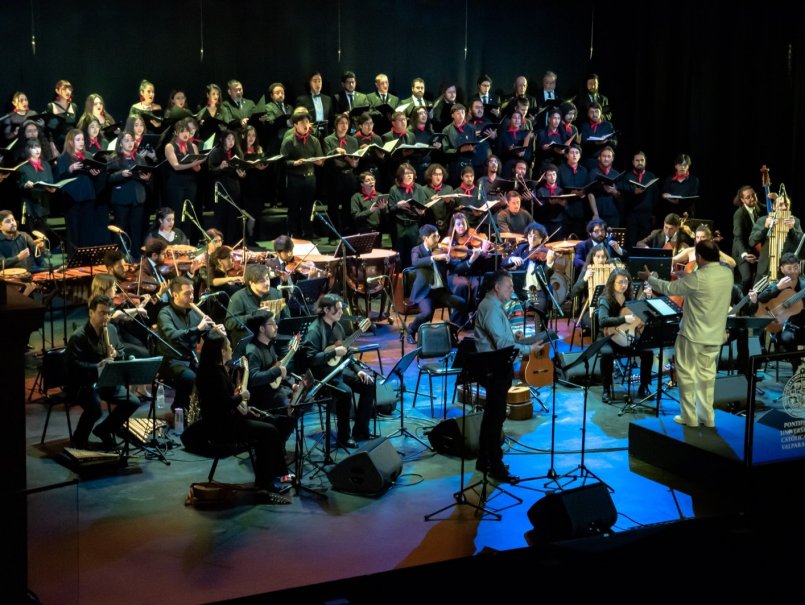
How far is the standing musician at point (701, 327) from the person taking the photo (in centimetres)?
801

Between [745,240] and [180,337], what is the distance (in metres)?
8.23

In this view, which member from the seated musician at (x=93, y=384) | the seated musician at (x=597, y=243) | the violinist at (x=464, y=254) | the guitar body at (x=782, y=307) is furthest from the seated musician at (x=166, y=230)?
the guitar body at (x=782, y=307)

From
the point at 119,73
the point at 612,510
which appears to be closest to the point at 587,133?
the point at 119,73

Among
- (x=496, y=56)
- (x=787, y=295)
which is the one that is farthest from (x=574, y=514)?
(x=496, y=56)

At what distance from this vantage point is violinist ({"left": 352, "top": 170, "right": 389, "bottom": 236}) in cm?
1379

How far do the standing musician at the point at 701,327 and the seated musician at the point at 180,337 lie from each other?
391 cm

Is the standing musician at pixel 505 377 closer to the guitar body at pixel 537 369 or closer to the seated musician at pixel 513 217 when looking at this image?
the guitar body at pixel 537 369

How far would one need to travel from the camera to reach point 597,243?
43.7 ft

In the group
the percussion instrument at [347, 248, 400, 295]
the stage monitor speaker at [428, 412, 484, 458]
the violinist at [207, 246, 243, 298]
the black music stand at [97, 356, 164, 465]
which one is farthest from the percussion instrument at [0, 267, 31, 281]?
the stage monitor speaker at [428, 412, 484, 458]

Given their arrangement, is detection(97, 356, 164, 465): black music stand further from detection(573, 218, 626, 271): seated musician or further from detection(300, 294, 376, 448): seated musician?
detection(573, 218, 626, 271): seated musician

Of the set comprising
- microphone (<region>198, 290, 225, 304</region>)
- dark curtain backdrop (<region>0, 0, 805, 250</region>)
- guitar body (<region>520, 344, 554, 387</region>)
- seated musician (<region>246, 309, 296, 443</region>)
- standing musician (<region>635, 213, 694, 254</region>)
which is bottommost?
guitar body (<region>520, 344, 554, 387</region>)

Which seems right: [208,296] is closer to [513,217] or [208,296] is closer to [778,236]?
[513,217]

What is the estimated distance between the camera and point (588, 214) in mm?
15203

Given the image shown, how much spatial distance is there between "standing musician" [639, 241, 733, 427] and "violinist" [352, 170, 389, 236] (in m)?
6.07
